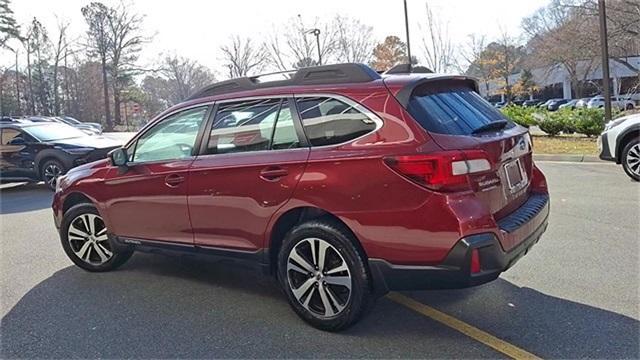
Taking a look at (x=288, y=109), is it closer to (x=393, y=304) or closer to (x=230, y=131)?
(x=230, y=131)

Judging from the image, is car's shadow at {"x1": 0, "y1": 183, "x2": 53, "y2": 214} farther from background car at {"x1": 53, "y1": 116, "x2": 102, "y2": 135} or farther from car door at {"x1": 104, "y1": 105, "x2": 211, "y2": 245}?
car door at {"x1": 104, "y1": 105, "x2": 211, "y2": 245}

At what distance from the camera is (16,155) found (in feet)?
35.1

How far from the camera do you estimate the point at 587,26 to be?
101 ft

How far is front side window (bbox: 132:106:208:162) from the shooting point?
13.2 feet

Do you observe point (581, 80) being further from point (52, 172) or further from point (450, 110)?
point (450, 110)

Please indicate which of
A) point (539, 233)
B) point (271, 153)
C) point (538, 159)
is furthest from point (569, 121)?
point (271, 153)

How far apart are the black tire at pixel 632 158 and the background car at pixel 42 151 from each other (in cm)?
960

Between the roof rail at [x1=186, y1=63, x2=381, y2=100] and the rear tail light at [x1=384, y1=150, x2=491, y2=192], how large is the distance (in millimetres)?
731

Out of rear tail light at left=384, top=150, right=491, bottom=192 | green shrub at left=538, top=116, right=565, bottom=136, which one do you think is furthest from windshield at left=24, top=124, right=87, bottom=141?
green shrub at left=538, top=116, right=565, bottom=136

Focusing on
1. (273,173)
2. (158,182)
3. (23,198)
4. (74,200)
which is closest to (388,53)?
(23,198)

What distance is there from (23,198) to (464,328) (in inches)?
386

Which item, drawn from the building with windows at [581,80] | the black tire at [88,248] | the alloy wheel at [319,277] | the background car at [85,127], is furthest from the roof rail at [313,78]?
the building with windows at [581,80]

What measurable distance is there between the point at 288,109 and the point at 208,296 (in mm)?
1682

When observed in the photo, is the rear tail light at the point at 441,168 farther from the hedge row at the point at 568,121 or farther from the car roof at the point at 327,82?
the hedge row at the point at 568,121
